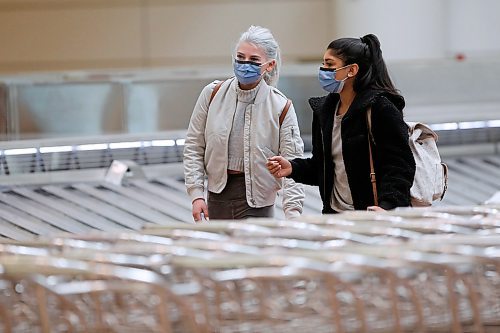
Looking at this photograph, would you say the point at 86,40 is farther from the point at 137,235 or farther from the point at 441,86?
the point at 137,235

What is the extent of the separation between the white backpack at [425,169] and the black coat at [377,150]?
6.4 inches

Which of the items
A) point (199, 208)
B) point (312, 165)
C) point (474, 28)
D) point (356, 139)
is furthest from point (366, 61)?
point (474, 28)

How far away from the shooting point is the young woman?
17.6 feet

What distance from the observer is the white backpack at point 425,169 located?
18.2 ft

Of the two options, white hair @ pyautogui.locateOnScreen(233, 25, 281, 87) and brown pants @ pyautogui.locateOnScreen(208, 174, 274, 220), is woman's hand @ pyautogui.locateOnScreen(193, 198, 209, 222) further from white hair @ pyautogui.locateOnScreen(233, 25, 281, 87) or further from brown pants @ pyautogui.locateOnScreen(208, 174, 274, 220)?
white hair @ pyautogui.locateOnScreen(233, 25, 281, 87)

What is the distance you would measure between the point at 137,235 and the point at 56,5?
11.2 m

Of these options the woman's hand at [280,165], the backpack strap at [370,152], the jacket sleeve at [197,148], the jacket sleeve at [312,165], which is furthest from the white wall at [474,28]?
the backpack strap at [370,152]

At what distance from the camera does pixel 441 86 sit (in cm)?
1055

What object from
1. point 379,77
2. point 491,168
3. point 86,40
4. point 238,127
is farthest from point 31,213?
point 86,40

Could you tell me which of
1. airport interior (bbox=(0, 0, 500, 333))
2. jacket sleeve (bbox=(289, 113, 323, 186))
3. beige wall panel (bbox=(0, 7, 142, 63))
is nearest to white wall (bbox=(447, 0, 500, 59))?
airport interior (bbox=(0, 0, 500, 333))

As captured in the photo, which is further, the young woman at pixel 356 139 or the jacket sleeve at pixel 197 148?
the jacket sleeve at pixel 197 148

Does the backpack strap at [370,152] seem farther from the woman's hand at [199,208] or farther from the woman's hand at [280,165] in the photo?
the woman's hand at [199,208]

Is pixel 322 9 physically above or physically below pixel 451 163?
above

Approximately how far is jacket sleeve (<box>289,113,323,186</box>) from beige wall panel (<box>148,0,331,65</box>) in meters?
9.00
